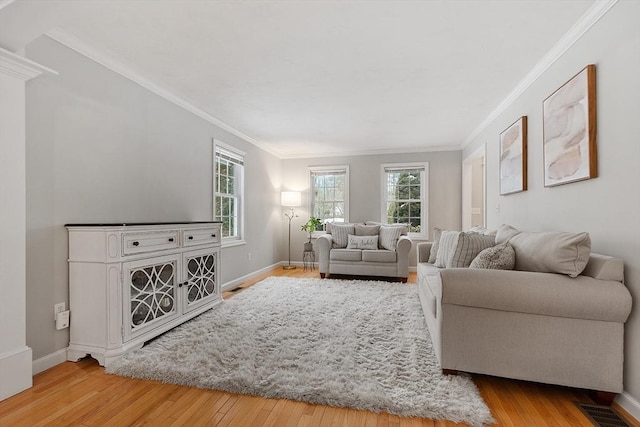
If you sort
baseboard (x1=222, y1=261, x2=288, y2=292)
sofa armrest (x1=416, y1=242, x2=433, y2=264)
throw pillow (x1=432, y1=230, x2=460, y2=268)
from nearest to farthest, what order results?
throw pillow (x1=432, y1=230, x2=460, y2=268) < sofa armrest (x1=416, y1=242, x2=433, y2=264) < baseboard (x1=222, y1=261, x2=288, y2=292)

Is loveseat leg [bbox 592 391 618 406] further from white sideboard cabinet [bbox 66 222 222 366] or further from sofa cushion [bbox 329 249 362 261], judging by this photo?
sofa cushion [bbox 329 249 362 261]

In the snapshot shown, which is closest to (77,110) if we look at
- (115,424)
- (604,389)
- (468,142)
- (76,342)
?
(76,342)

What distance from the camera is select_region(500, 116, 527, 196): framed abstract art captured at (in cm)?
300

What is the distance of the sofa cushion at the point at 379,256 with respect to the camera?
4879 mm

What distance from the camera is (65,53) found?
2.29m

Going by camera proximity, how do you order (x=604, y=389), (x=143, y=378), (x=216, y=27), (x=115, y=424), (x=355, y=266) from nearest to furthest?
(x=115, y=424) < (x=604, y=389) < (x=143, y=378) < (x=216, y=27) < (x=355, y=266)

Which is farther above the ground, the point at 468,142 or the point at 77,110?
the point at 468,142

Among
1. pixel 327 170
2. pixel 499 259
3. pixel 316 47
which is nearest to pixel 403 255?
pixel 327 170

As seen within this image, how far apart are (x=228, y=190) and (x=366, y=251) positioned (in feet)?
7.94

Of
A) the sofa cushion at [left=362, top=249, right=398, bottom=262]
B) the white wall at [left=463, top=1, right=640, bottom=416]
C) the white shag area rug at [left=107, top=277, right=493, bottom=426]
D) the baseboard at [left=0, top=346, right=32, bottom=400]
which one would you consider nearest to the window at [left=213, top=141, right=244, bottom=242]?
the white shag area rug at [left=107, top=277, right=493, bottom=426]

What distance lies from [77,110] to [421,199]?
5.41m

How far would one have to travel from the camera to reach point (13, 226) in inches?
73.4

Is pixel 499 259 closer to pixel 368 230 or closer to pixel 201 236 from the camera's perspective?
pixel 201 236

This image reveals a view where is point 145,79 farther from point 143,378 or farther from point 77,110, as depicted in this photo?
point 143,378
